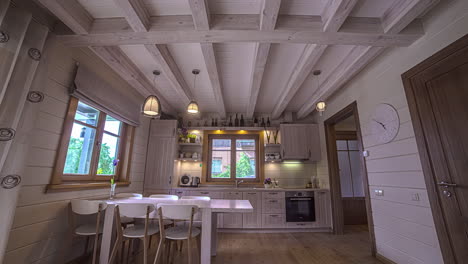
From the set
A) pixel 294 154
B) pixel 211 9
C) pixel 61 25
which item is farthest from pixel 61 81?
pixel 294 154

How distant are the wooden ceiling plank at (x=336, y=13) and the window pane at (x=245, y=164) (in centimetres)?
352

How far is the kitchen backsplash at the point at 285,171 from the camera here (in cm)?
477

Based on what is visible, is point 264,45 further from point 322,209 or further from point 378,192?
point 322,209

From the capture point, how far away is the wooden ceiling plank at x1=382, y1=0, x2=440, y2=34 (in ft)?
5.69

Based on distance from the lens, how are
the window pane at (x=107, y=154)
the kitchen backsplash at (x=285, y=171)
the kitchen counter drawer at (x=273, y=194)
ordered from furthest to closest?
1. the kitchen backsplash at (x=285, y=171)
2. the kitchen counter drawer at (x=273, y=194)
3. the window pane at (x=107, y=154)

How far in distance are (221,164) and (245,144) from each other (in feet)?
2.74

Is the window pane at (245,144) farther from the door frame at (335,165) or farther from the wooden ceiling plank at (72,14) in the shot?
the wooden ceiling plank at (72,14)

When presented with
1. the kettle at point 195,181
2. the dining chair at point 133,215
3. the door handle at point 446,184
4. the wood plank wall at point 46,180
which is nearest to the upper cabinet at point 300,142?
the kettle at point 195,181

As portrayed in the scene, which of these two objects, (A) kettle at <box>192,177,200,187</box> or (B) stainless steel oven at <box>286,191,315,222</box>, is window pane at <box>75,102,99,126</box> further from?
(B) stainless steel oven at <box>286,191,315,222</box>

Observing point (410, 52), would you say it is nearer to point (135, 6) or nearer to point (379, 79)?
point (379, 79)

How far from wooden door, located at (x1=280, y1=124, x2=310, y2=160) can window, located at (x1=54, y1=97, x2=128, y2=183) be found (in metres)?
3.62

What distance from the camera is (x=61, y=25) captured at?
6.91ft

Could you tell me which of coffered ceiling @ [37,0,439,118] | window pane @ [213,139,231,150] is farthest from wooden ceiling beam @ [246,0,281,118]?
window pane @ [213,139,231,150]

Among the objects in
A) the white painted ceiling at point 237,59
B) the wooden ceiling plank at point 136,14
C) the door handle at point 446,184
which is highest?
the white painted ceiling at point 237,59
